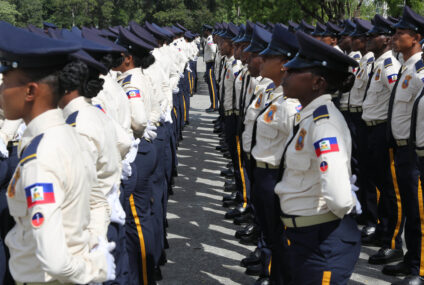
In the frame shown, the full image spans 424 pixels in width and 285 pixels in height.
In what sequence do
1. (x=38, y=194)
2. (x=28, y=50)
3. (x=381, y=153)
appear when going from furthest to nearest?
1. (x=381, y=153)
2. (x=28, y=50)
3. (x=38, y=194)

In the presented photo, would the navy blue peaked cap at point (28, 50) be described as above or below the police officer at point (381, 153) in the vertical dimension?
above

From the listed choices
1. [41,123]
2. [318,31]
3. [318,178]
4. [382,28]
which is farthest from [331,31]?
[41,123]

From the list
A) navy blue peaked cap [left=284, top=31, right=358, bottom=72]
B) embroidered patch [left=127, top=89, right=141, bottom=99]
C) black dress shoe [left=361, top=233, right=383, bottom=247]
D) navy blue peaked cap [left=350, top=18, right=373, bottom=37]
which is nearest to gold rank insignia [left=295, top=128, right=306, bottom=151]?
navy blue peaked cap [left=284, top=31, right=358, bottom=72]

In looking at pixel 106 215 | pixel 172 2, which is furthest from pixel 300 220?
pixel 172 2

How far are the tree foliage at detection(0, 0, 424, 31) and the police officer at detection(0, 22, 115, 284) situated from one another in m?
20.4

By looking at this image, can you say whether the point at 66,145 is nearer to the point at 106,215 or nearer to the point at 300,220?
the point at 106,215

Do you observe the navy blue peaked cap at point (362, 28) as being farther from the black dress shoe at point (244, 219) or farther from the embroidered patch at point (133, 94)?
the embroidered patch at point (133, 94)

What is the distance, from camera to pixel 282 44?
184 inches

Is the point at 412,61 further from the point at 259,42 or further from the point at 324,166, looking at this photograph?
the point at 324,166

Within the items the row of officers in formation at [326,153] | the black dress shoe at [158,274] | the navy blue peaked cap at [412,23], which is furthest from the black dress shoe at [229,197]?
the navy blue peaked cap at [412,23]

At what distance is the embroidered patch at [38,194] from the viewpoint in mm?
2182

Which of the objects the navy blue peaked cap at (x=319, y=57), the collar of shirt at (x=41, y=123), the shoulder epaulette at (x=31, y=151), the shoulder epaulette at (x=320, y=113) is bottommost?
the shoulder epaulette at (x=320, y=113)

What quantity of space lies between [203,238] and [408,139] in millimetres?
2535

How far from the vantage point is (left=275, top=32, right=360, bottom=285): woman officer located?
3.09 meters
